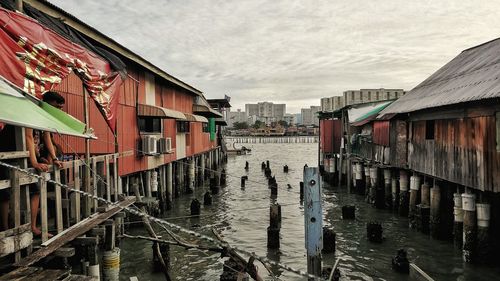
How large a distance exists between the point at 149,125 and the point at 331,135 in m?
18.1

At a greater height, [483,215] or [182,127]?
[182,127]

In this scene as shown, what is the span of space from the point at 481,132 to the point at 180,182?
17.5 metres

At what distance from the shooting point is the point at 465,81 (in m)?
13.8

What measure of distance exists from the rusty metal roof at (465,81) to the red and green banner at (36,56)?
9882mm

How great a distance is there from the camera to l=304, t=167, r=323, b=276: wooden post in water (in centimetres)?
741

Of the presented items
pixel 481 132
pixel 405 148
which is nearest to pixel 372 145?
pixel 405 148

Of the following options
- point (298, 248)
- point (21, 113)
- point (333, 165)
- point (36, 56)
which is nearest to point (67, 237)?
point (21, 113)

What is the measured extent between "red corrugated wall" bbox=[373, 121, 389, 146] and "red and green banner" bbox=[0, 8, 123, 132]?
1628 centimetres

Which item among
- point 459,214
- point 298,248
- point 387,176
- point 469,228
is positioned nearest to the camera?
point 469,228

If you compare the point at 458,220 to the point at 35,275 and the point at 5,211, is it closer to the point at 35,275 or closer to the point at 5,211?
the point at 35,275

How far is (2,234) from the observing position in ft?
16.7

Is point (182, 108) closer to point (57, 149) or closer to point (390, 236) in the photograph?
point (390, 236)

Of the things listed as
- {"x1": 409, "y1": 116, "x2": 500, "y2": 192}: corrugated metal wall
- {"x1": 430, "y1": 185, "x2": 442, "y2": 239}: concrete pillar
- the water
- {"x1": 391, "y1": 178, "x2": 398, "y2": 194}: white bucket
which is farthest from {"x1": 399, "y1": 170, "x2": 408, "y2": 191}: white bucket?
{"x1": 430, "y1": 185, "x2": 442, "y2": 239}: concrete pillar

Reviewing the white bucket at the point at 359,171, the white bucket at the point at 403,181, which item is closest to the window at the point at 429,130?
the white bucket at the point at 403,181
